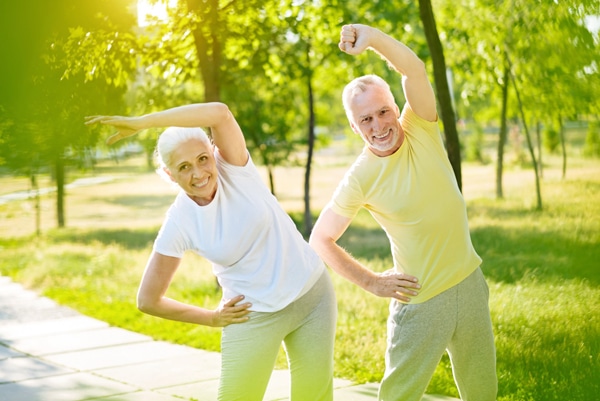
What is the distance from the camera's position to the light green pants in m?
3.24

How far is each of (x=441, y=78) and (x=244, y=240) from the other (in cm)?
334

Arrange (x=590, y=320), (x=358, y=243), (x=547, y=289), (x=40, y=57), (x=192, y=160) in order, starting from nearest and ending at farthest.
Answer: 1. (x=192, y=160)
2. (x=40, y=57)
3. (x=590, y=320)
4. (x=547, y=289)
5. (x=358, y=243)

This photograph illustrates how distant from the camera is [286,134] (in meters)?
14.8

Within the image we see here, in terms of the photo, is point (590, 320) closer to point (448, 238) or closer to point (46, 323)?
point (448, 238)

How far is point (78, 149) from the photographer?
554cm

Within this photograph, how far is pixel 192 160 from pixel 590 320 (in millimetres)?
3104

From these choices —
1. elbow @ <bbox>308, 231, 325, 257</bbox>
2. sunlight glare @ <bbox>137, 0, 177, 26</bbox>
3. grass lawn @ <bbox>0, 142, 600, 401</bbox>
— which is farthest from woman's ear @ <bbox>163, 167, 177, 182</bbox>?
sunlight glare @ <bbox>137, 0, 177, 26</bbox>

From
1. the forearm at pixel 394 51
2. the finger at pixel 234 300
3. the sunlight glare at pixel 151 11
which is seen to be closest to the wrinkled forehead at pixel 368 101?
the forearm at pixel 394 51

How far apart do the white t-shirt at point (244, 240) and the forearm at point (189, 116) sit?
181 mm

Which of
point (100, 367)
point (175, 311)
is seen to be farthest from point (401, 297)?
point (100, 367)

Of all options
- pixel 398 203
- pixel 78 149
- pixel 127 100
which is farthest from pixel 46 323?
pixel 398 203

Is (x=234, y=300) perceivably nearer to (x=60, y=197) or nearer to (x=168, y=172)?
(x=168, y=172)

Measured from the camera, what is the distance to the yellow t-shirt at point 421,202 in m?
3.16

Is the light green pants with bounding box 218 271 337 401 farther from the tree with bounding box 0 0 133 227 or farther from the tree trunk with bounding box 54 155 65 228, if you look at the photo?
the tree trunk with bounding box 54 155 65 228
